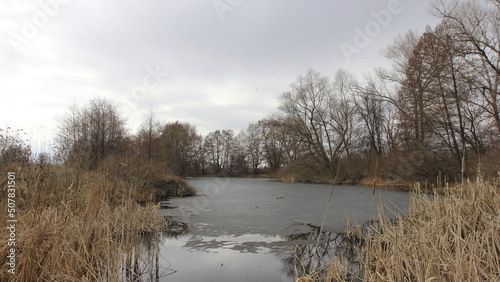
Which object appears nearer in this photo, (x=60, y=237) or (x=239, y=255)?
(x=60, y=237)

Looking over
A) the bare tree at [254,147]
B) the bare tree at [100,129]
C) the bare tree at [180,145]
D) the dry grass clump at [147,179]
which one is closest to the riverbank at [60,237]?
the dry grass clump at [147,179]

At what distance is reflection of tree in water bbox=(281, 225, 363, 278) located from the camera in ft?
14.9

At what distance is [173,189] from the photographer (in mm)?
16578

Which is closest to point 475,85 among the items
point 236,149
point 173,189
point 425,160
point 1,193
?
point 425,160

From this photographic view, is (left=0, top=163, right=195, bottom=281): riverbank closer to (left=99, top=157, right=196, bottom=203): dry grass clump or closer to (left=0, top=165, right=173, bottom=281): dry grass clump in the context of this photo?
(left=0, top=165, right=173, bottom=281): dry grass clump

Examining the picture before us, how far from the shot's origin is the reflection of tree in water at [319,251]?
178 inches

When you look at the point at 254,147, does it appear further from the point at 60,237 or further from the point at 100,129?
the point at 60,237

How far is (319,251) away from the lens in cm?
532

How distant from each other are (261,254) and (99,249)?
267 centimetres

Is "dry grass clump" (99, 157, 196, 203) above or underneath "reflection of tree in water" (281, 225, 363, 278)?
above

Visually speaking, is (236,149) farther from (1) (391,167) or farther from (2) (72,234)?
(2) (72,234)

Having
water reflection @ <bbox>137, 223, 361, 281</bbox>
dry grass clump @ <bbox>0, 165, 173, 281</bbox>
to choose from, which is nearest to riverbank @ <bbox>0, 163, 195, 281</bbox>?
dry grass clump @ <bbox>0, 165, 173, 281</bbox>

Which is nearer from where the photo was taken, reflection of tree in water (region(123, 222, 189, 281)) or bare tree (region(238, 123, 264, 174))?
reflection of tree in water (region(123, 222, 189, 281))

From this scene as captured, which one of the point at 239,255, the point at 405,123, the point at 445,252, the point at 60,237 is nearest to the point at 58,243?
the point at 60,237
